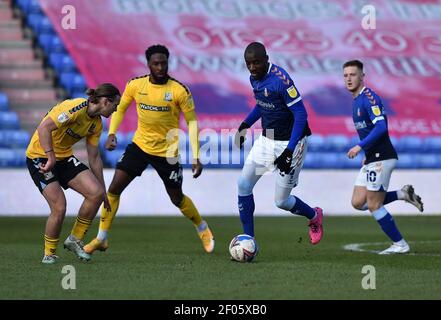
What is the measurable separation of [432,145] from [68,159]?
46.4 ft

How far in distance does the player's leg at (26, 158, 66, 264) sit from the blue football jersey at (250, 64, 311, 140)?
2.17 metres

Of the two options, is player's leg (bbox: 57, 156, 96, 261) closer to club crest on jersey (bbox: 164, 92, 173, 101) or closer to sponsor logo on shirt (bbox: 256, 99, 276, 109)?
club crest on jersey (bbox: 164, 92, 173, 101)

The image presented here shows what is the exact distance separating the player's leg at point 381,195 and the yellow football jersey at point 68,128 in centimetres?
317

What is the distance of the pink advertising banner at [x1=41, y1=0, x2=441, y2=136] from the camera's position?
70.9 ft

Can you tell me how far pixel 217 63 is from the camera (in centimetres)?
2220

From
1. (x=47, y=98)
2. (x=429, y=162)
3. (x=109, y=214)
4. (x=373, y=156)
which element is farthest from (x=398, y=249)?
(x=47, y=98)

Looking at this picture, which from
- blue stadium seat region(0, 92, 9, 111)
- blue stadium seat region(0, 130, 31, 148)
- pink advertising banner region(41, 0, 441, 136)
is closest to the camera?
blue stadium seat region(0, 130, 31, 148)

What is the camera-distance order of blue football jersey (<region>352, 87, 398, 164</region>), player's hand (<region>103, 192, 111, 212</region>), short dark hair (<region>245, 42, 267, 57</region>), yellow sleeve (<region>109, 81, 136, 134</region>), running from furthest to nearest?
1. blue football jersey (<region>352, 87, 398, 164</region>)
2. yellow sleeve (<region>109, 81, 136, 134</region>)
3. player's hand (<region>103, 192, 111, 212</region>)
4. short dark hair (<region>245, 42, 267, 57</region>)

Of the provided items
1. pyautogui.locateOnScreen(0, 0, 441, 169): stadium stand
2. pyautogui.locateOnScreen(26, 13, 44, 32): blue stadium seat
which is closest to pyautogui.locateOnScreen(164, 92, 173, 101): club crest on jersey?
pyautogui.locateOnScreen(0, 0, 441, 169): stadium stand

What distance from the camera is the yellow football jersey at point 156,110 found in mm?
10008

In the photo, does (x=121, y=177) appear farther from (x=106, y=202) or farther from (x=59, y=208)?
(x=59, y=208)

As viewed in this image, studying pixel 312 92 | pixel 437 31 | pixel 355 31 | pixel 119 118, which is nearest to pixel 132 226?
pixel 119 118

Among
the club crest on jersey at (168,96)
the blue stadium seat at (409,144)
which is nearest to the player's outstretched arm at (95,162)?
Result: the club crest on jersey at (168,96)
